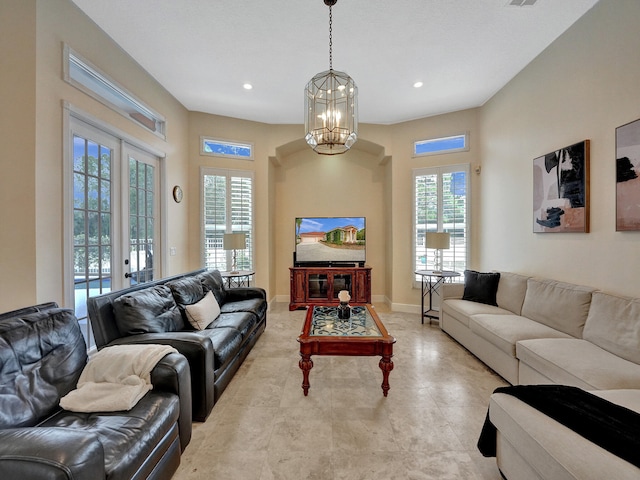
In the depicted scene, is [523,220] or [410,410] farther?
[523,220]

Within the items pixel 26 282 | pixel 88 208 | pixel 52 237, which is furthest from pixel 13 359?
pixel 88 208

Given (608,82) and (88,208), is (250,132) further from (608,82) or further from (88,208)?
(608,82)

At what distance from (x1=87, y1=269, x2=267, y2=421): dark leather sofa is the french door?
0.63 m

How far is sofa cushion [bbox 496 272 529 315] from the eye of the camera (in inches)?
133

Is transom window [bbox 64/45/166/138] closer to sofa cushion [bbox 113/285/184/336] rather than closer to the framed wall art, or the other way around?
sofa cushion [bbox 113/285/184/336]

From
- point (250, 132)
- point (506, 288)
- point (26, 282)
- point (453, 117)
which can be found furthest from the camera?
point (250, 132)

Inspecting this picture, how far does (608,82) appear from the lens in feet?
8.51

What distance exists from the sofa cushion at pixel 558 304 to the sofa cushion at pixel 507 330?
74 mm

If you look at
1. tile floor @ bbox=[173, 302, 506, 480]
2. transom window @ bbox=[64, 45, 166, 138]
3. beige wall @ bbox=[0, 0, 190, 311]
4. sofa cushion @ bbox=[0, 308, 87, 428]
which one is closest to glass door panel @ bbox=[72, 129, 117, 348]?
beige wall @ bbox=[0, 0, 190, 311]

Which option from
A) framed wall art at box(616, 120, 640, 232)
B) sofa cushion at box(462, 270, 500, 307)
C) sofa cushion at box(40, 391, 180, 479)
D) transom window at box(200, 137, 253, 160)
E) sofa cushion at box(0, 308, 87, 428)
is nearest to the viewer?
sofa cushion at box(40, 391, 180, 479)

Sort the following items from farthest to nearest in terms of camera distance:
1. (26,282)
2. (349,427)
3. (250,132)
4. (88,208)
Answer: (250,132) → (88,208) → (26,282) → (349,427)

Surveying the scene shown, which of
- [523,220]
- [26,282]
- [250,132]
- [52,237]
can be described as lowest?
[26,282]

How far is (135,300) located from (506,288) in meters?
4.04

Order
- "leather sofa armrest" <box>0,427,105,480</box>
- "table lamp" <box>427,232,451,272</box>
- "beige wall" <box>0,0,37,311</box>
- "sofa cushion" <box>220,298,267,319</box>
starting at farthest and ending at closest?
"table lamp" <box>427,232,451,272</box> < "sofa cushion" <box>220,298,267,319</box> < "beige wall" <box>0,0,37,311</box> < "leather sofa armrest" <box>0,427,105,480</box>
